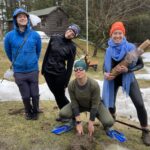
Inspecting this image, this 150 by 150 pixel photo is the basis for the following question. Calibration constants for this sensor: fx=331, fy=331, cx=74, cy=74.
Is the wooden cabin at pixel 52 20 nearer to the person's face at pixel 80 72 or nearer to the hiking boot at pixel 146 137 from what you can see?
the hiking boot at pixel 146 137

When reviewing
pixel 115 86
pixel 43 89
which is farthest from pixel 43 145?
A: pixel 43 89

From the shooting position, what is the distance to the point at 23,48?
5.21 m

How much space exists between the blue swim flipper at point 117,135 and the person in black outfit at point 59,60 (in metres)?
1.03

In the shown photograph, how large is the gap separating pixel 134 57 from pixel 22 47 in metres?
1.76

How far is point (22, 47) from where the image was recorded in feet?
17.0

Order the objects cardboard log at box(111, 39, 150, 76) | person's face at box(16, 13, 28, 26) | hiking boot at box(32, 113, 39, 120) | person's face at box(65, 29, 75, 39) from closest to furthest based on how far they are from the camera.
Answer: cardboard log at box(111, 39, 150, 76) < person's face at box(65, 29, 75, 39) < person's face at box(16, 13, 28, 26) < hiking boot at box(32, 113, 39, 120)

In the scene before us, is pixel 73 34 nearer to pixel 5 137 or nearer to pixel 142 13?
pixel 5 137

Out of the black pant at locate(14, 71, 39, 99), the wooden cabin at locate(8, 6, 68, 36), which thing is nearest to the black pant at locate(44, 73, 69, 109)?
the black pant at locate(14, 71, 39, 99)

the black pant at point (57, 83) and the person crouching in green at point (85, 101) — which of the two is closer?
the person crouching in green at point (85, 101)

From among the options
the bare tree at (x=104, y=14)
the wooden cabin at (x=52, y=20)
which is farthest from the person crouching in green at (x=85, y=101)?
the wooden cabin at (x=52, y=20)

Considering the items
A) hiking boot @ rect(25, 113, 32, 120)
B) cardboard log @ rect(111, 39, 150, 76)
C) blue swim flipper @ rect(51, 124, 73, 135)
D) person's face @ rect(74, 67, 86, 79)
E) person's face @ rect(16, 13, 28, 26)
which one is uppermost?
person's face @ rect(16, 13, 28, 26)

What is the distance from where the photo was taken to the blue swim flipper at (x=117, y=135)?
491cm

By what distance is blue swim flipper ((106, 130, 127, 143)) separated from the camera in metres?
4.91

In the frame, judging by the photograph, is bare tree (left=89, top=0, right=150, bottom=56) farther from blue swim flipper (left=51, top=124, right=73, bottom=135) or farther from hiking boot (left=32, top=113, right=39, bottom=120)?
blue swim flipper (left=51, top=124, right=73, bottom=135)
